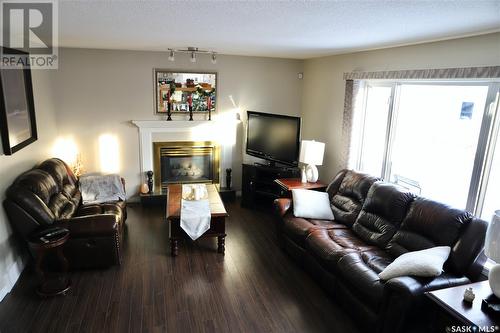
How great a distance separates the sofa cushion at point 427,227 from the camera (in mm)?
2645

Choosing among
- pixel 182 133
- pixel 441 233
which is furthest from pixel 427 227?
pixel 182 133

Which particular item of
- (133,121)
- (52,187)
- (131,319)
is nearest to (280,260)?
(131,319)

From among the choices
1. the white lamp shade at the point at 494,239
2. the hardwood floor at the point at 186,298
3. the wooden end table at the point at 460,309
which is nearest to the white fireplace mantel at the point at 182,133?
the hardwood floor at the point at 186,298

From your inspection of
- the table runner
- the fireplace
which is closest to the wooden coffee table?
the table runner

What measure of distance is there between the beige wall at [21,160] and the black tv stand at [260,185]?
9.19ft

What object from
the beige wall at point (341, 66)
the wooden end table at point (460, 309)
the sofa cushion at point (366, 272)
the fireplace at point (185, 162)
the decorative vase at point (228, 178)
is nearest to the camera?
the wooden end table at point (460, 309)

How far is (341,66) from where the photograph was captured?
4.62 meters

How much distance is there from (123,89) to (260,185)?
2573 mm

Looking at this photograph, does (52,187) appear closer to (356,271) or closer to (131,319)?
(131,319)

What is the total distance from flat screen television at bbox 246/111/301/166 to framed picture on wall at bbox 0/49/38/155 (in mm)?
2977

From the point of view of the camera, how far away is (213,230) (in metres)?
3.79

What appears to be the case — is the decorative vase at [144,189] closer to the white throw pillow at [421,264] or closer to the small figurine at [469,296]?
the white throw pillow at [421,264]

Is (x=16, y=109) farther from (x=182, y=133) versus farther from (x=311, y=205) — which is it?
(x=311, y=205)

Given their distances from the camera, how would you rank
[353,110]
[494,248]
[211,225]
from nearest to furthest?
[494,248], [211,225], [353,110]
